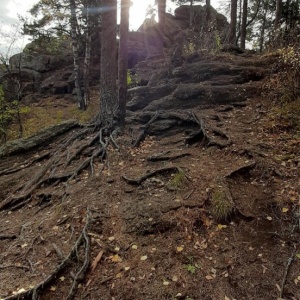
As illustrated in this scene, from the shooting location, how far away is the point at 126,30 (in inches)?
281

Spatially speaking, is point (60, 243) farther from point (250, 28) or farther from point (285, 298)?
point (250, 28)

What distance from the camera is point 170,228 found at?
153 inches

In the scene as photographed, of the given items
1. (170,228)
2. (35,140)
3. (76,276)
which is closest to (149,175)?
A: (170,228)

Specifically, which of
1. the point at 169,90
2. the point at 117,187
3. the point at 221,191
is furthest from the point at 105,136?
the point at 221,191

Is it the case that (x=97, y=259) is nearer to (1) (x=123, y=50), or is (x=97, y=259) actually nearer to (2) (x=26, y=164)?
(2) (x=26, y=164)

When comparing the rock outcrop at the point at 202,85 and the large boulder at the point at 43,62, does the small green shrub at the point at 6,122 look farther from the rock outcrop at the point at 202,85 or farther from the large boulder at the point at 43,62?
the large boulder at the point at 43,62

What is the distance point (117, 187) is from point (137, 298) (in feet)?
7.47

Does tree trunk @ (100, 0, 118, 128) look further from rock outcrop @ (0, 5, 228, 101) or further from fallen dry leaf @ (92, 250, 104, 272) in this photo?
rock outcrop @ (0, 5, 228, 101)

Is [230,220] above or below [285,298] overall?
above

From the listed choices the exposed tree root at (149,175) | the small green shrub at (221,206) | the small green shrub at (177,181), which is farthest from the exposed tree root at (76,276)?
Result: the small green shrub at (221,206)

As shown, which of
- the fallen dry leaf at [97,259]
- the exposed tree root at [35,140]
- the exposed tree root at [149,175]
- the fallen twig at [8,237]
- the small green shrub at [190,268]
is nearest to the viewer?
the small green shrub at [190,268]

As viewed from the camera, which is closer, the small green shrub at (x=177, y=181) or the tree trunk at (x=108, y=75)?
the small green shrub at (x=177, y=181)

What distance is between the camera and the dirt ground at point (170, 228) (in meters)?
3.17

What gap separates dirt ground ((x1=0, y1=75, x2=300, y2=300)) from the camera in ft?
10.4
